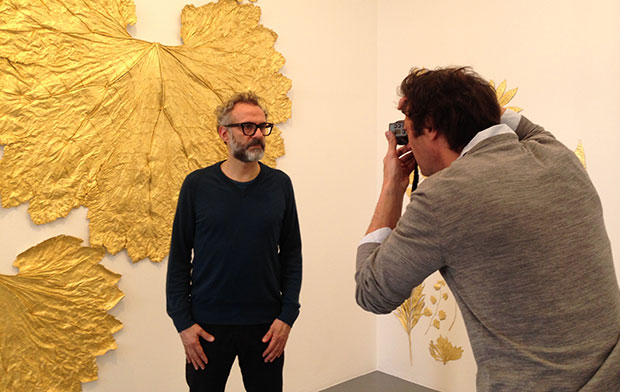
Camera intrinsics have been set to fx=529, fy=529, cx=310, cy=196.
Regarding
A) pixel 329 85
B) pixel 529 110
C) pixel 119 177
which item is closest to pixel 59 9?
pixel 119 177

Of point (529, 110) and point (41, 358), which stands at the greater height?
point (529, 110)

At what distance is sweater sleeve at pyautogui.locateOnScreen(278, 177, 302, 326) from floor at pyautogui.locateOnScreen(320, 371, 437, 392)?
148 centimetres

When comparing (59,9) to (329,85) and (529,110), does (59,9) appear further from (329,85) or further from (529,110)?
(529,110)

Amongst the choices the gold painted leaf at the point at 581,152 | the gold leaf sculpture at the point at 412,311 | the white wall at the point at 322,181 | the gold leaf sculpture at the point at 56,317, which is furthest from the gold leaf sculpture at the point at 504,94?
the gold leaf sculpture at the point at 56,317

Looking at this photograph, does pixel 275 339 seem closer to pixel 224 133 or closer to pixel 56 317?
pixel 224 133

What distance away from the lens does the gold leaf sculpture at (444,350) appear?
306 cm

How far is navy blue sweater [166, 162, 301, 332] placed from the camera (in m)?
1.84

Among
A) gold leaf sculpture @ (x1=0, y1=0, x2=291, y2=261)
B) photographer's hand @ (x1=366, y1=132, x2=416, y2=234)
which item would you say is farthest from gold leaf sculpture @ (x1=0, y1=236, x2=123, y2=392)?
photographer's hand @ (x1=366, y1=132, x2=416, y2=234)

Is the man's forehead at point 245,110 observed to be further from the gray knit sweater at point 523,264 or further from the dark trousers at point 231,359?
the gray knit sweater at point 523,264

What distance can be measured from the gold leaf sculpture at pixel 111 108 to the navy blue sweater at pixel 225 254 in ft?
1.84

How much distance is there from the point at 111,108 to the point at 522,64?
6.89 feet

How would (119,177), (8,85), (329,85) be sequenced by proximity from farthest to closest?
1. (329,85)
2. (119,177)
3. (8,85)

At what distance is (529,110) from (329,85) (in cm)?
115

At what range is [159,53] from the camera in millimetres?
2412
